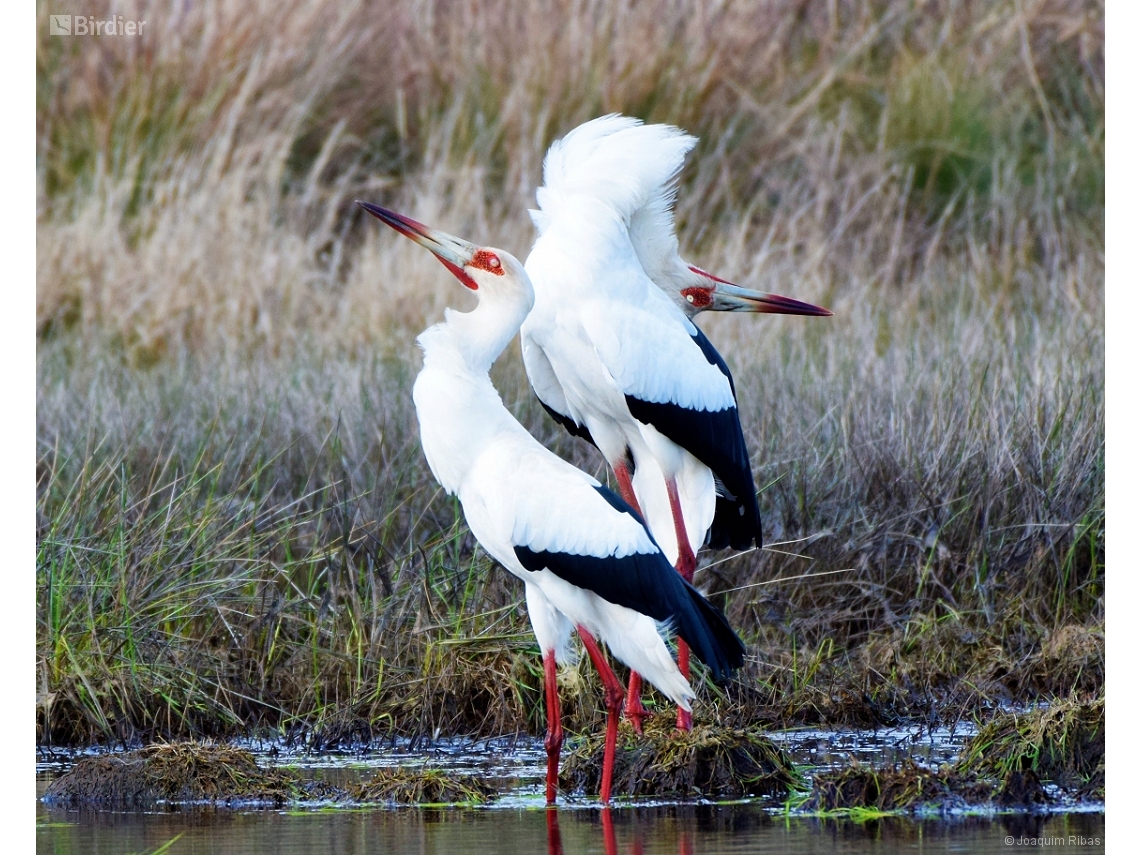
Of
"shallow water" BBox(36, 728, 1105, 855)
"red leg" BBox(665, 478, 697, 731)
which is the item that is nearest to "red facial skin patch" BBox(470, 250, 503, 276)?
"red leg" BBox(665, 478, 697, 731)

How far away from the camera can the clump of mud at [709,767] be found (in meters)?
4.33

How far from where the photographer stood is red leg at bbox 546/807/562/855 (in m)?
3.85

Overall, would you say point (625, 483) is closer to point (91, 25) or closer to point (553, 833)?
point (553, 833)

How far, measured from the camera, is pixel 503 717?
5078 millimetres

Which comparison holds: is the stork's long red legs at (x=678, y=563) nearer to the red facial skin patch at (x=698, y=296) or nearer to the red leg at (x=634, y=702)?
the red leg at (x=634, y=702)

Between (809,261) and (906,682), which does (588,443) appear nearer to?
(906,682)

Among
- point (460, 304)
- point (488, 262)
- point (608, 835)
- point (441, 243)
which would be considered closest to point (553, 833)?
point (608, 835)

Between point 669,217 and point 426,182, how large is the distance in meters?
4.71

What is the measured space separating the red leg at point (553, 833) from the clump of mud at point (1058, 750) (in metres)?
1.06

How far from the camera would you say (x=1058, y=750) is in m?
4.28

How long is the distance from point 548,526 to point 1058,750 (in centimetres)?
142

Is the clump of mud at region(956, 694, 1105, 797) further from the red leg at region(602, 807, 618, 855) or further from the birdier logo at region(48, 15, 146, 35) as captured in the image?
the birdier logo at region(48, 15, 146, 35)

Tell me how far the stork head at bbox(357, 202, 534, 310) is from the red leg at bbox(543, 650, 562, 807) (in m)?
0.99
